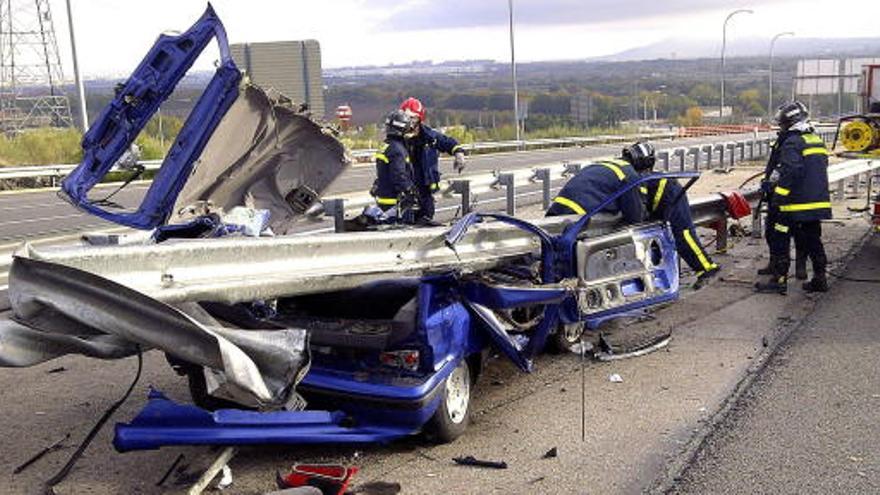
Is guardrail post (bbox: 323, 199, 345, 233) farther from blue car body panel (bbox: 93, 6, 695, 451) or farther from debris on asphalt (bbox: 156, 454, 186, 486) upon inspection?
debris on asphalt (bbox: 156, 454, 186, 486)

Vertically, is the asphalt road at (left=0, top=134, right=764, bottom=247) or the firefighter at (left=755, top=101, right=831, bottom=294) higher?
the firefighter at (left=755, top=101, right=831, bottom=294)

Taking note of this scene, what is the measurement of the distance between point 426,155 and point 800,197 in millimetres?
3553

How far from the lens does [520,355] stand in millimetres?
5418

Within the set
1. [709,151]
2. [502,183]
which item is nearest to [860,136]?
[502,183]

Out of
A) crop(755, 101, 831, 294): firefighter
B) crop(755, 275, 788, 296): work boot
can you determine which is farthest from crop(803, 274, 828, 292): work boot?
crop(755, 275, 788, 296): work boot

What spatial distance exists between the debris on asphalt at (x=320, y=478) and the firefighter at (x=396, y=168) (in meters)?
4.17

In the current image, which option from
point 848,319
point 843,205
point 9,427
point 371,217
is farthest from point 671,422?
point 843,205

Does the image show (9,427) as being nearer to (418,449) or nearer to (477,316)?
(418,449)

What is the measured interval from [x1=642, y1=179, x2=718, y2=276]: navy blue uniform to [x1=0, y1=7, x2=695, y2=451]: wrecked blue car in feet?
1.89

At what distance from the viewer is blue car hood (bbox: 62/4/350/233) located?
6523 mm

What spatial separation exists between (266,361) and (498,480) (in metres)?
1.45

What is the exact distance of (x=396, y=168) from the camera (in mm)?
8336

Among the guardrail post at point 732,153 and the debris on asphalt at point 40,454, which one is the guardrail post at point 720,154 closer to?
the guardrail post at point 732,153

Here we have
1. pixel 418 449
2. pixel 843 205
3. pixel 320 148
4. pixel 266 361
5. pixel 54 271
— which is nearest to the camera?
pixel 54 271
